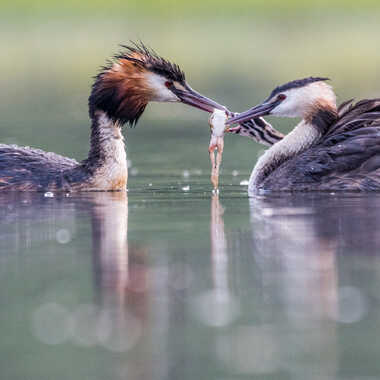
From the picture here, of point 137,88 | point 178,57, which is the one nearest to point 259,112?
point 137,88

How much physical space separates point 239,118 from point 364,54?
106 feet

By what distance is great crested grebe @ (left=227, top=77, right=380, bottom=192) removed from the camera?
1524cm

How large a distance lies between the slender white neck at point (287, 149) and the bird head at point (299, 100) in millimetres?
190

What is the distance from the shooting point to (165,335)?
27.5 ft

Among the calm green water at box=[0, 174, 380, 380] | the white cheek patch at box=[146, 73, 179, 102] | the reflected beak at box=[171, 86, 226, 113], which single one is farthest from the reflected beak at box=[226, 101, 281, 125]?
the calm green water at box=[0, 174, 380, 380]

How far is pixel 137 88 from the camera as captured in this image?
16.5m

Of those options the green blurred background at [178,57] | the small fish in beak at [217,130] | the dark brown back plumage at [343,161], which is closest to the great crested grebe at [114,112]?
the small fish in beak at [217,130]

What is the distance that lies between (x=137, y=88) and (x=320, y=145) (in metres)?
2.36

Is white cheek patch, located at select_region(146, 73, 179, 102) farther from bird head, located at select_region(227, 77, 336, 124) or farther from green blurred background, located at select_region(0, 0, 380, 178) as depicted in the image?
green blurred background, located at select_region(0, 0, 380, 178)

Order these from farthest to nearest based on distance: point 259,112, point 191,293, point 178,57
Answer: point 178,57
point 259,112
point 191,293

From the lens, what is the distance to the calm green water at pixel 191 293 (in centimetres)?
777

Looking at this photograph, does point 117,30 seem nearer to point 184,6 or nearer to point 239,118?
point 184,6

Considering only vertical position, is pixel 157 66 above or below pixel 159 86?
above

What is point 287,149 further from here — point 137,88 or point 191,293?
point 191,293
